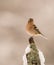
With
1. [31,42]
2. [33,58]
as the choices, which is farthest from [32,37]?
[33,58]

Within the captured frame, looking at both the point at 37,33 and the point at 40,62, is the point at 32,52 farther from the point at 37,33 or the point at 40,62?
the point at 37,33

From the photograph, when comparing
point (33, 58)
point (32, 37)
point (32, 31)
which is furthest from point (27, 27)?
point (33, 58)

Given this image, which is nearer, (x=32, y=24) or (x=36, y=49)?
(x=36, y=49)

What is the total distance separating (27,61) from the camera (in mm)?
6227

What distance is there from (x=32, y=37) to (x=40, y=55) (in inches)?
19.5

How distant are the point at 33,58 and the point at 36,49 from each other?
26 centimetres

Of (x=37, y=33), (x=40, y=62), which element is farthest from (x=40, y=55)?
(x=37, y=33)

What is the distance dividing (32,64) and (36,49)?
40cm

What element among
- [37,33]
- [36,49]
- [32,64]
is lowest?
[32,64]

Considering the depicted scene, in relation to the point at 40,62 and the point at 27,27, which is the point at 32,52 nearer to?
the point at 40,62

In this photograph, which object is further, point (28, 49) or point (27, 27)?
point (27, 27)

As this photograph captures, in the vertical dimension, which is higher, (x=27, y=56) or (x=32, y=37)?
(x=32, y=37)

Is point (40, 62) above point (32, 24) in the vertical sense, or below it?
below

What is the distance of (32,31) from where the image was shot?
7.21m
